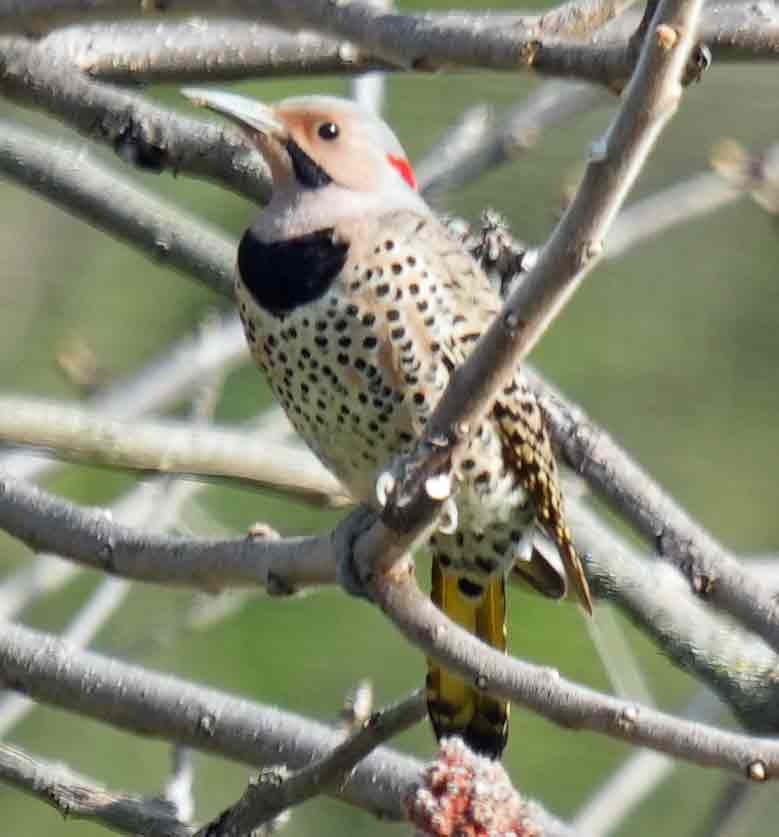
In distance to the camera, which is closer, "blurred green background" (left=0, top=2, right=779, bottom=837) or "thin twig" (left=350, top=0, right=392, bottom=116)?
"thin twig" (left=350, top=0, right=392, bottom=116)

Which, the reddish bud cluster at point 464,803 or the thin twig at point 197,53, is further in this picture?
the thin twig at point 197,53

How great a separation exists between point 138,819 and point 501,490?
32.4 inches

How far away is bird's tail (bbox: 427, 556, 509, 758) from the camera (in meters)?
2.97

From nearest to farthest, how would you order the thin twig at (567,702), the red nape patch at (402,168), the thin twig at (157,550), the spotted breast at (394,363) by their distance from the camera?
1. the thin twig at (567,702)
2. the thin twig at (157,550)
3. the spotted breast at (394,363)
4. the red nape patch at (402,168)

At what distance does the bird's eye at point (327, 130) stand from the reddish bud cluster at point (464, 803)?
49.4 inches

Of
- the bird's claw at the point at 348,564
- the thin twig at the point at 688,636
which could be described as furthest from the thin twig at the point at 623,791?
the bird's claw at the point at 348,564

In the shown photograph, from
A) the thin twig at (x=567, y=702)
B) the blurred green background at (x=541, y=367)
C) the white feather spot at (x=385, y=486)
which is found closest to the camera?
the thin twig at (x=567, y=702)

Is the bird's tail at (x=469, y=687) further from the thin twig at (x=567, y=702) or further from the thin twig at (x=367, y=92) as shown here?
the thin twig at (x=567, y=702)

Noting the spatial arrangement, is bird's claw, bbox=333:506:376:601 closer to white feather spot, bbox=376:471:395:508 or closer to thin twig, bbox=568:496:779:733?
white feather spot, bbox=376:471:395:508

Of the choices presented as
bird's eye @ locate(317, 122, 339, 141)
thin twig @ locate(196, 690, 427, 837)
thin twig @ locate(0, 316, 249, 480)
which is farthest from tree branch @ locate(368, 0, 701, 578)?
thin twig @ locate(0, 316, 249, 480)

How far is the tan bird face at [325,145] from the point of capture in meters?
2.93

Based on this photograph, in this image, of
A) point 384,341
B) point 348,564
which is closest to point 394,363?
point 384,341

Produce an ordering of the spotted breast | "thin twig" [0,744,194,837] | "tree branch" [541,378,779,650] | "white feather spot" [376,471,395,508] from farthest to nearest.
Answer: the spotted breast
"tree branch" [541,378,779,650]
"thin twig" [0,744,194,837]
"white feather spot" [376,471,395,508]

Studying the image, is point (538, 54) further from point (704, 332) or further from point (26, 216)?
point (704, 332)
